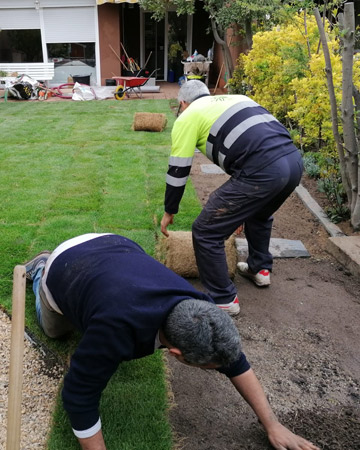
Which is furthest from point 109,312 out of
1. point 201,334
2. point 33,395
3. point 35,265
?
point 35,265

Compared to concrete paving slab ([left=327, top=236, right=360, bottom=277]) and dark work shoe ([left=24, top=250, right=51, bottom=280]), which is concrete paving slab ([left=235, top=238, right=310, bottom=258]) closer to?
concrete paving slab ([left=327, top=236, right=360, bottom=277])

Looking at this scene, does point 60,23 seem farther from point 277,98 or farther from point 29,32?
point 277,98

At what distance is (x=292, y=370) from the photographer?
2832 millimetres

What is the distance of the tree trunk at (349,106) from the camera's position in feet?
13.2

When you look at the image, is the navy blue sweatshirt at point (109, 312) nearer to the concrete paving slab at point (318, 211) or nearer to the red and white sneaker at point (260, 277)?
the red and white sneaker at point (260, 277)

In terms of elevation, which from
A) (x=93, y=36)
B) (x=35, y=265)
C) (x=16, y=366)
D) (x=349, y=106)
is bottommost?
(x=35, y=265)

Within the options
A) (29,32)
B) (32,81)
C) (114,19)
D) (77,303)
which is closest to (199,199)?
(77,303)

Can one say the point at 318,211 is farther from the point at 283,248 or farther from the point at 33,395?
the point at 33,395

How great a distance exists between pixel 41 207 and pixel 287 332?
10.6 ft

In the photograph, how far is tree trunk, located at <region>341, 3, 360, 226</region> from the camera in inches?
158

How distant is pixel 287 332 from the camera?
3.20 meters

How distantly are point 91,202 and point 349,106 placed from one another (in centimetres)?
304

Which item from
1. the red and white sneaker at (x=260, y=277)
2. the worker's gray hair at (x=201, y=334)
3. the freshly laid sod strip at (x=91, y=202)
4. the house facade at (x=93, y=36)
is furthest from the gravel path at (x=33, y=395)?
the house facade at (x=93, y=36)

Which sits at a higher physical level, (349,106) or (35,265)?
(349,106)
